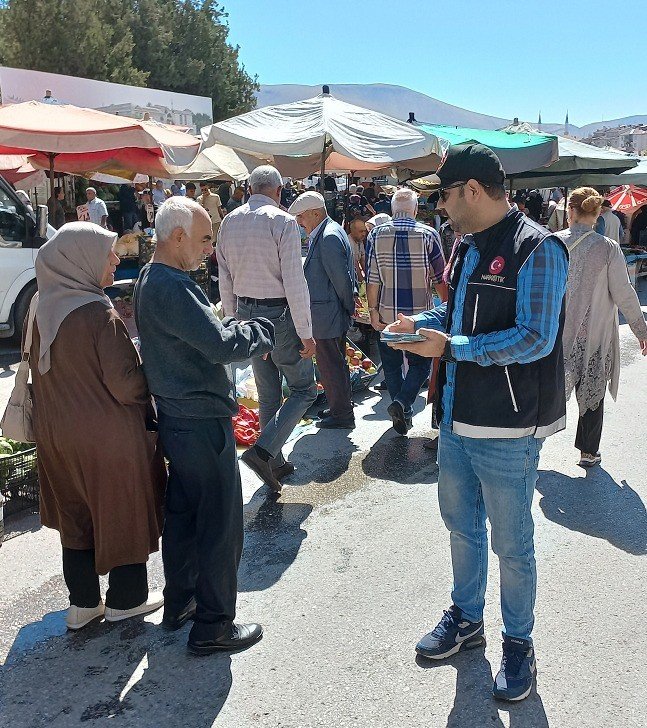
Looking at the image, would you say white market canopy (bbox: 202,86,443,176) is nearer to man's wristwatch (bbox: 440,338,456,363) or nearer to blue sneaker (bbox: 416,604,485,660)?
man's wristwatch (bbox: 440,338,456,363)

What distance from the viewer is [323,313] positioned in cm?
571

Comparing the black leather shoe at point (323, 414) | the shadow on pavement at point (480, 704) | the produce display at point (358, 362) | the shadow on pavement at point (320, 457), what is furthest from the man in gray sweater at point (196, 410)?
the produce display at point (358, 362)

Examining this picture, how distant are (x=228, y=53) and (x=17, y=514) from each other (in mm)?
41045

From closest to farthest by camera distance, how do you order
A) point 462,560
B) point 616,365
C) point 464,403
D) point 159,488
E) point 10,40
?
point 464,403 → point 462,560 → point 159,488 → point 616,365 → point 10,40

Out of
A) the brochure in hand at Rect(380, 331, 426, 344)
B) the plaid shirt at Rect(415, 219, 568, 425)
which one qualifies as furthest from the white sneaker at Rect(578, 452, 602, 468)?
the brochure in hand at Rect(380, 331, 426, 344)

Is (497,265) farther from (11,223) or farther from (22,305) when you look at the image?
(11,223)

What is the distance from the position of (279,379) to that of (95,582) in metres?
2.09

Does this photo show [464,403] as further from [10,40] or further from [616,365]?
[10,40]

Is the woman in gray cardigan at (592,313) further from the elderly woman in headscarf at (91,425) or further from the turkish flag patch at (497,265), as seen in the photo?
the elderly woman in headscarf at (91,425)

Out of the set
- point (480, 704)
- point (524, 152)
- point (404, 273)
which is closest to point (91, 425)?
point (480, 704)

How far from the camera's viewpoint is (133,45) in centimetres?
3278

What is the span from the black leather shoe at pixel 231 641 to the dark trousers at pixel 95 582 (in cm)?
37

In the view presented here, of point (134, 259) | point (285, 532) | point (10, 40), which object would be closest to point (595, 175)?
point (134, 259)

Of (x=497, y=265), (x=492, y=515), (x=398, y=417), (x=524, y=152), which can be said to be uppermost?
(x=524, y=152)
